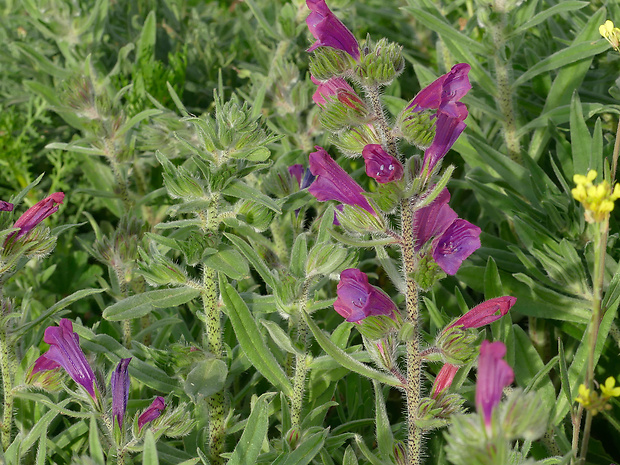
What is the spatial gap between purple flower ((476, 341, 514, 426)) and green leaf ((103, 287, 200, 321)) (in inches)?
39.5

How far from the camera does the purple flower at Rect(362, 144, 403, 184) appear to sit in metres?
1.50

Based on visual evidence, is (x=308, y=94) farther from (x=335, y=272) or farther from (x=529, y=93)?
(x=335, y=272)

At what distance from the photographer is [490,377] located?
1.17 m

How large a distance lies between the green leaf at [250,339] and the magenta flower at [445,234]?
524 mm

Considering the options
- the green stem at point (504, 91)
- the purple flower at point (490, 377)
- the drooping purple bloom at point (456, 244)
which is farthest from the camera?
the green stem at point (504, 91)

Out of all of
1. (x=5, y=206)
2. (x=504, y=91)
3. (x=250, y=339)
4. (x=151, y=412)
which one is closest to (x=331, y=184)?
(x=250, y=339)

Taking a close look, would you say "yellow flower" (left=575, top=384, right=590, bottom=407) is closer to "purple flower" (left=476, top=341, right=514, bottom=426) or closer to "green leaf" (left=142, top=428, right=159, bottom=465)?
"purple flower" (left=476, top=341, right=514, bottom=426)

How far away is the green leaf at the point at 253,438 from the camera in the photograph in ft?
5.56

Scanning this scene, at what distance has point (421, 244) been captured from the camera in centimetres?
173

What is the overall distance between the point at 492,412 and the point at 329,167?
74 cm

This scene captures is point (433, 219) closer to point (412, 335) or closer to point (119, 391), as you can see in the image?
point (412, 335)

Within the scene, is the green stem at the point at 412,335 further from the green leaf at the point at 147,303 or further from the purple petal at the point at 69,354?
the purple petal at the point at 69,354

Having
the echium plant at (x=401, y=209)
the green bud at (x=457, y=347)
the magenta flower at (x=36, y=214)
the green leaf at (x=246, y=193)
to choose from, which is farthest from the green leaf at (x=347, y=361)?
the magenta flower at (x=36, y=214)

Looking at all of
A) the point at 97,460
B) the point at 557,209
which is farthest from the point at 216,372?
the point at 557,209
